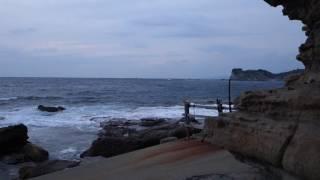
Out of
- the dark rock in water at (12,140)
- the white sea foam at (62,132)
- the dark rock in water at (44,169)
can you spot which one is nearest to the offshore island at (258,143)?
the dark rock in water at (44,169)

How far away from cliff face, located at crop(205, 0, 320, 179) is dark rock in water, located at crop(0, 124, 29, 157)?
12533 millimetres

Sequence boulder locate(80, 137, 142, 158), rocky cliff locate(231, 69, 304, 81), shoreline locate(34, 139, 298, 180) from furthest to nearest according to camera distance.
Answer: rocky cliff locate(231, 69, 304, 81)
boulder locate(80, 137, 142, 158)
shoreline locate(34, 139, 298, 180)

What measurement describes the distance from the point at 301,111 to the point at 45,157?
1359 cm

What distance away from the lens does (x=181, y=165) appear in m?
8.37

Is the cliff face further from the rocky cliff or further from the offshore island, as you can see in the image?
the rocky cliff

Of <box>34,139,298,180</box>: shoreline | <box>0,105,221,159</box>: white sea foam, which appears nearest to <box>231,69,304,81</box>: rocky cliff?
<box>0,105,221,159</box>: white sea foam

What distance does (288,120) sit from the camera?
757 cm

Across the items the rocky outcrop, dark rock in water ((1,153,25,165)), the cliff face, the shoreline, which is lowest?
dark rock in water ((1,153,25,165))

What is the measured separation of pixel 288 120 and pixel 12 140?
1523 cm

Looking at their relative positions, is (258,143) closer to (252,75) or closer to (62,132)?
(62,132)

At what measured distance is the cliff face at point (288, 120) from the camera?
22.6 feet

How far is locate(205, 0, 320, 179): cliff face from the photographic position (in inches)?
272

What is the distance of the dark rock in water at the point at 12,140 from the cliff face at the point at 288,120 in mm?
12533

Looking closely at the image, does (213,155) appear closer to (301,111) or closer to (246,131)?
(246,131)
